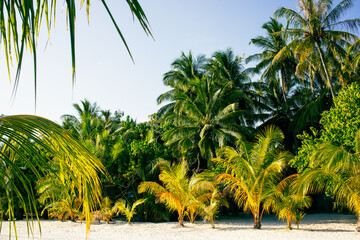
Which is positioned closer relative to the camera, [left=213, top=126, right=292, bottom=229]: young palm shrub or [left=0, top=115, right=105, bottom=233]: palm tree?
[left=0, top=115, right=105, bottom=233]: palm tree

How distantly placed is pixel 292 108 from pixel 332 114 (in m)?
11.3

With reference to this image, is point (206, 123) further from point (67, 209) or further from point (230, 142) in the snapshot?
point (67, 209)

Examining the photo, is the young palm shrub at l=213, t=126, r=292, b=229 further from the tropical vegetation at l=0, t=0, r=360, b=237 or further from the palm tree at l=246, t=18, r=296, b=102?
the palm tree at l=246, t=18, r=296, b=102

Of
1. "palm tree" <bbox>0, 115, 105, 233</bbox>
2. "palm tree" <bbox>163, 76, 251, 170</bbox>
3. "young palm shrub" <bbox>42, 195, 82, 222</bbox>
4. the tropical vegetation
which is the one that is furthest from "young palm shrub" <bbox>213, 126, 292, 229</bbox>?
"palm tree" <bbox>0, 115, 105, 233</bbox>

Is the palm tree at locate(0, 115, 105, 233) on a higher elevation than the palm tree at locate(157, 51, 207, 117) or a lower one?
lower

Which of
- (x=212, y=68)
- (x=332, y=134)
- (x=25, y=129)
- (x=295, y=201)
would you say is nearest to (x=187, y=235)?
(x=295, y=201)

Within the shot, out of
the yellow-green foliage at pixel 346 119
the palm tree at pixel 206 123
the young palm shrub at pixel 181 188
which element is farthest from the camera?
the palm tree at pixel 206 123

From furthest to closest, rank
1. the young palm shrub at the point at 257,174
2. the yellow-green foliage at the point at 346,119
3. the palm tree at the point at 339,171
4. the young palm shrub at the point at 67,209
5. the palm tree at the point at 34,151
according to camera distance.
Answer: the young palm shrub at the point at 67,209 → the young palm shrub at the point at 257,174 → the yellow-green foliage at the point at 346,119 → the palm tree at the point at 339,171 → the palm tree at the point at 34,151

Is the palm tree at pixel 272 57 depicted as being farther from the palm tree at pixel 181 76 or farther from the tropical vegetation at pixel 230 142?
the palm tree at pixel 181 76

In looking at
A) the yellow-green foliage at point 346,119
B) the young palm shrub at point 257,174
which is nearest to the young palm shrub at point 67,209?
the young palm shrub at point 257,174

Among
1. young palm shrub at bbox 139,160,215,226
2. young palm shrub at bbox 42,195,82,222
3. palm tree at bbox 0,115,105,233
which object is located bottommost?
young palm shrub at bbox 42,195,82,222

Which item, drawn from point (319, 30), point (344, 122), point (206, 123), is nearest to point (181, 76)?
point (206, 123)

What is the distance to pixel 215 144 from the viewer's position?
673 inches

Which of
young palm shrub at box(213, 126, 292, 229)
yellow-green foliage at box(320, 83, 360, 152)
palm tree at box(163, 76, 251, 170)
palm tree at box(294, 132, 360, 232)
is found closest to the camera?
palm tree at box(294, 132, 360, 232)
